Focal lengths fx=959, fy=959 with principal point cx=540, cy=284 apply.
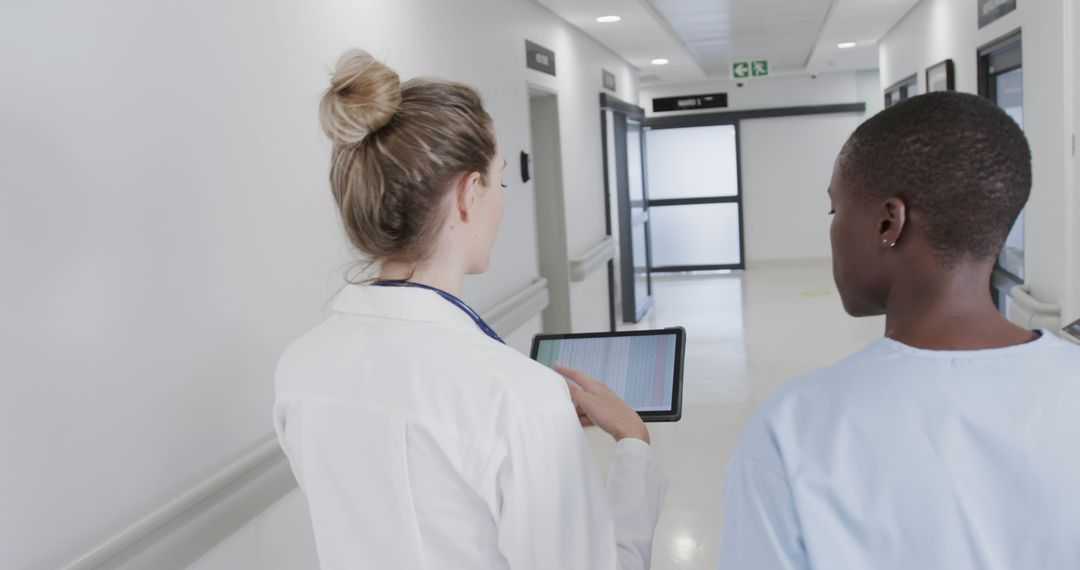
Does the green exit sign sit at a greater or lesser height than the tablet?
greater

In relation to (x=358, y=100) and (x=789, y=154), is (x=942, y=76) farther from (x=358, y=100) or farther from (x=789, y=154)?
(x=789, y=154)

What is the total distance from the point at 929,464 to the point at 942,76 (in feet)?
20.2

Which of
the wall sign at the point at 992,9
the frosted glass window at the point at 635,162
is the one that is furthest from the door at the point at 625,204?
the wall sign at the point at 992,9

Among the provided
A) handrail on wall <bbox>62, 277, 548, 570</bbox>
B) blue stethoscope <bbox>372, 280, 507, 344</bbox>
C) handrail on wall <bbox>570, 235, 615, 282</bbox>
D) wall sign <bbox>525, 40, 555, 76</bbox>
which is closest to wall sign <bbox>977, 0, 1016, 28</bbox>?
wall sign <bbox>525, 40, 555, 76</bbox>

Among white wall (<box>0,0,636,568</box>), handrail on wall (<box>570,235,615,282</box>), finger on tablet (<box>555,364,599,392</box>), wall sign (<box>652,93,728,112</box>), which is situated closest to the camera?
finger on tablet (<box>555,364,599,392</box>)

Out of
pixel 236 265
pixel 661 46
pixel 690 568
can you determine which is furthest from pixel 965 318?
pixel 661 46

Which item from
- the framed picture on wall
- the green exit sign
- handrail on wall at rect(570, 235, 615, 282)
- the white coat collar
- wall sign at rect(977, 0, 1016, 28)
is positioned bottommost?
handrail on wall at rect(570, 235, 615, 282)

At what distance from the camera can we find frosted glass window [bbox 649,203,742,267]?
48.2 ft

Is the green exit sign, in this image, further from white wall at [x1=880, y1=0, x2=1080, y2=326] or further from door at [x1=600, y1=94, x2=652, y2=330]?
white wall at [x1=880, y1=0, x2=1080, y2=326]

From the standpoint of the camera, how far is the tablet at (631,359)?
2.15 meters

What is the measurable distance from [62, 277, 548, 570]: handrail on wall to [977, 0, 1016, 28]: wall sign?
4153mm

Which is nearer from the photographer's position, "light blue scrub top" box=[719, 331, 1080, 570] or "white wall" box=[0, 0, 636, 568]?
"light blue scrub top" box=[719, 331, 1080, 570]

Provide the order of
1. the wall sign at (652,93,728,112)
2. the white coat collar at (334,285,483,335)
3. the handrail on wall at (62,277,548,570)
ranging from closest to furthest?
the white coat collar at (334,285,483,335)
the handrail on wall at (62,277,548,570)
the wall sign at (652,93,728,112)

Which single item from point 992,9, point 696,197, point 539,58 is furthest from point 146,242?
point 696,197
